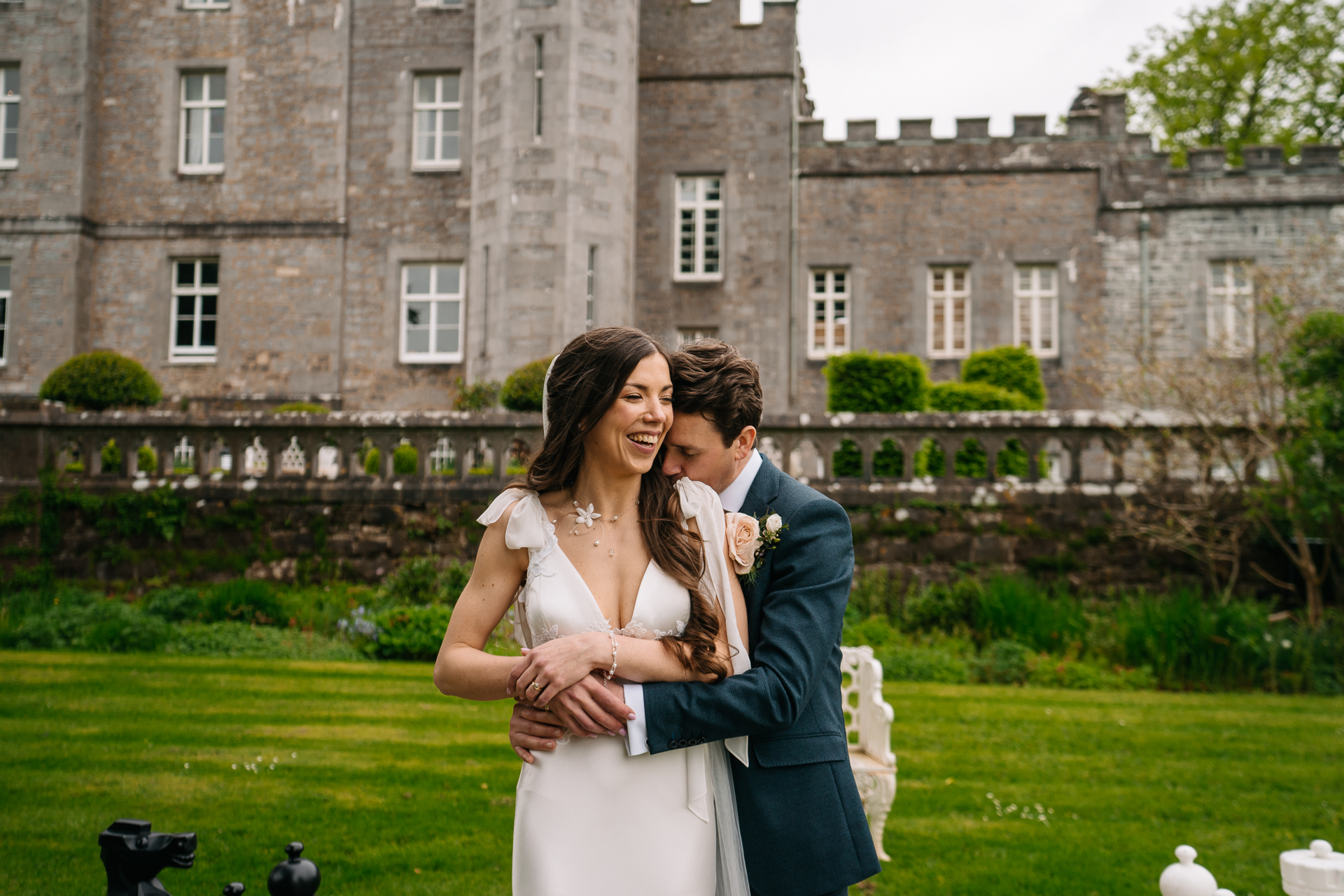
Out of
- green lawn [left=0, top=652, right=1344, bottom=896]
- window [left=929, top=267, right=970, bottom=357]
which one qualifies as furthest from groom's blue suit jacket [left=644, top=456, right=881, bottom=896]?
window [left=929, top=267, right=970, bottom=357]

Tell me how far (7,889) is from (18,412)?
30.0 ft

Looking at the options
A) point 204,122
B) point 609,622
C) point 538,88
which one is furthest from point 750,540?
point 204,122

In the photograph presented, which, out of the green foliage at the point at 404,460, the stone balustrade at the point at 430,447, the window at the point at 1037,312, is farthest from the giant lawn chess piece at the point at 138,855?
the window at the point at 1037,312

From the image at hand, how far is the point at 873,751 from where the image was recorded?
4594 mm

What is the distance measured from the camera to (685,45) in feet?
64.2

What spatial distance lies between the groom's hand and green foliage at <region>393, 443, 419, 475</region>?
31.6 ft

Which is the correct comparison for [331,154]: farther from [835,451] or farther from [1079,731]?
[1079,731]

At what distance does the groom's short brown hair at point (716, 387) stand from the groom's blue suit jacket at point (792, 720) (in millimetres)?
285

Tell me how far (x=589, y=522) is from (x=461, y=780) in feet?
11.6

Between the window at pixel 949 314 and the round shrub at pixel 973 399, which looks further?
the window at pixel 949 314

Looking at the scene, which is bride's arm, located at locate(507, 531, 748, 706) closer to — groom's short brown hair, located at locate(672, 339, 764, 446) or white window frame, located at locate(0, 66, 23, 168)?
groom's short brown hair, located at locate(672, 339, 764, 446)

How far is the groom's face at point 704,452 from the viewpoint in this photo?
2.51 m

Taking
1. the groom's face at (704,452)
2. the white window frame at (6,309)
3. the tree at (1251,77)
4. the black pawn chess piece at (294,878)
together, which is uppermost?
the tree at (1251,77)

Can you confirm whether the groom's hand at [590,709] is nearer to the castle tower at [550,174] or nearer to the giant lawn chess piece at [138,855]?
the giant lawn chess piece at [138,855]
